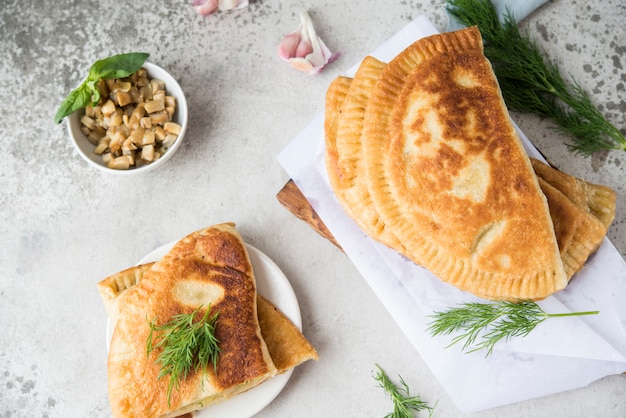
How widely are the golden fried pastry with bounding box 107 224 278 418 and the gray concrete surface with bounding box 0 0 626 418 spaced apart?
0.34 metres

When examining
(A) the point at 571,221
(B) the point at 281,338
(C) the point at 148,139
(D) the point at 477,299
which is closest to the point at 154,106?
(C) the point at 148,139

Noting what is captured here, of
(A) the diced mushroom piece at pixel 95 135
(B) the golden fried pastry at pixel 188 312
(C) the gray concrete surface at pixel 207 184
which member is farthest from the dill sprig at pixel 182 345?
(A) the diced mushroom piece at pixel 95 135

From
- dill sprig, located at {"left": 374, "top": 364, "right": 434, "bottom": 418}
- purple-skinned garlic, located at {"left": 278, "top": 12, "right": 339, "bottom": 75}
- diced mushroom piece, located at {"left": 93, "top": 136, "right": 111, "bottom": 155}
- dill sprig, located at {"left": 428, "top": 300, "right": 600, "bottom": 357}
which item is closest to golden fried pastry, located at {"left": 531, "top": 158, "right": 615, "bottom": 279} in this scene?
dill sprig, located at {"left": 428, "top": 300, "right": 600, "bottom": 357}

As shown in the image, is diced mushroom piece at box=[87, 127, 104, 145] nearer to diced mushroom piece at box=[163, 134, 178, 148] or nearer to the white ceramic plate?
diced mushroom piece at box=[163, 134, 178, 148]

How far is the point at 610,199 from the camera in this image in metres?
2.88

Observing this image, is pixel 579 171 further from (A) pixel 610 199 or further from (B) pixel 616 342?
(B) pixel 616 342

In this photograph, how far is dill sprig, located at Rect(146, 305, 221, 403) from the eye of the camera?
280 centimetres

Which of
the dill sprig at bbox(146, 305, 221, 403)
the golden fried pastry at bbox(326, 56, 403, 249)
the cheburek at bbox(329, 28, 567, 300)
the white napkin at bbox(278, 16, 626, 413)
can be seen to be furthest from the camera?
the white napkin at bbox(278, 16, 626, 413)

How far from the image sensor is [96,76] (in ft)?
9.83

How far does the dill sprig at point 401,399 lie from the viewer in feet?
10.4

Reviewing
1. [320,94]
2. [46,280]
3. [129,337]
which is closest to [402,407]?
[129,337]

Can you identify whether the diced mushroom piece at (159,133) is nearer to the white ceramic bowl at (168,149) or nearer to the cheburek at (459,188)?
the white ceramic bowl at (168,149)

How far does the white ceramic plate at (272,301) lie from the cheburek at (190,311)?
10cm

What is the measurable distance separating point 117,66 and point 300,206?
1.14 meters
